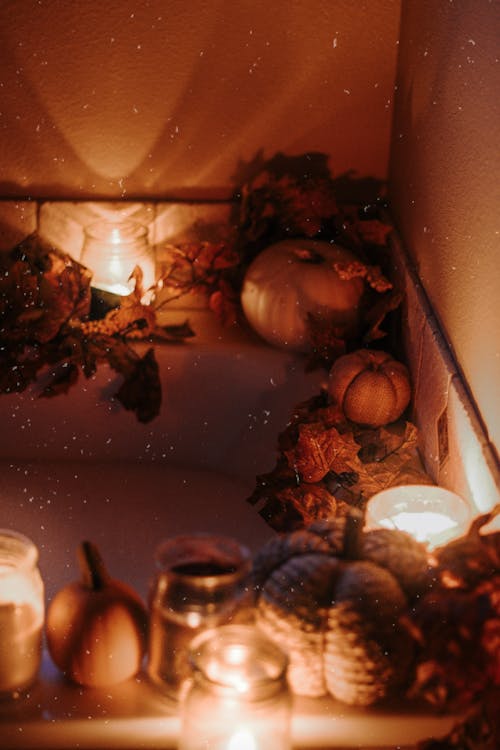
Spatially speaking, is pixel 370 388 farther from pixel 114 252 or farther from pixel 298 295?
pixel 114 252

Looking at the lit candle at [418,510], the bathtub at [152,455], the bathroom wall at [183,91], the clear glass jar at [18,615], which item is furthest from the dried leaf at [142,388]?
the clear glass jar at [18,615]

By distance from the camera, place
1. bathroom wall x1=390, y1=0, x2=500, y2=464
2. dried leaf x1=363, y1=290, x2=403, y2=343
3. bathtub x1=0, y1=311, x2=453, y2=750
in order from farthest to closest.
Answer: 1. dried leaf x1=363, y1=290, x2=403, y2=343
2. bathtub x1=0, y1=311, x2=453, y2=750
3. bathroom wall x1=390, y1=0, x2=500, y2=464

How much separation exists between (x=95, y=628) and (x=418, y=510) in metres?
0.62

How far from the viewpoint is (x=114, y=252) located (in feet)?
6.11

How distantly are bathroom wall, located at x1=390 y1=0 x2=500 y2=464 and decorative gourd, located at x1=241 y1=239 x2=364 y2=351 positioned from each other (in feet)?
0.49

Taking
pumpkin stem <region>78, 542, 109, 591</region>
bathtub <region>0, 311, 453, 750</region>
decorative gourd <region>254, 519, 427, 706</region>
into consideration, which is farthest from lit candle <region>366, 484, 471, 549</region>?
pumpkin stem <region>78, 542, 109, 591</region>

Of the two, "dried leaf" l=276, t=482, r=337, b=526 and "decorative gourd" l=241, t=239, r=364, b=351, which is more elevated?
"decorative gourd" l=241, t=239, r=364, b=351

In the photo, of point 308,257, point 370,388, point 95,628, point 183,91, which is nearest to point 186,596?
point 95,628

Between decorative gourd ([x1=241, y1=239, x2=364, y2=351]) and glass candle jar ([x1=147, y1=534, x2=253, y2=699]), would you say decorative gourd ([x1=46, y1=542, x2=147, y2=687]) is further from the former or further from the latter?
decorative gourd ([x1=241, y1=239, x2=364, y2=351])

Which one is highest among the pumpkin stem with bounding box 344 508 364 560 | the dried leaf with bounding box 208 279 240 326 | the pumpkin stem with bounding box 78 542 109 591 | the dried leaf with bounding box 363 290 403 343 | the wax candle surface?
the pumpkin stem with bounding box 344 508 364 560

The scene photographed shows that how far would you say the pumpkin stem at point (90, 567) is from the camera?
2.58ft

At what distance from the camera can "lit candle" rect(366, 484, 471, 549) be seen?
122 centimetres

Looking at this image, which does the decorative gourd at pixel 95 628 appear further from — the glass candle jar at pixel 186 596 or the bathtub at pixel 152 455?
the bathtub at pixel 152 455

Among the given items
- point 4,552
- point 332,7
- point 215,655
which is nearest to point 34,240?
point 332,7
